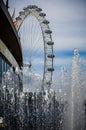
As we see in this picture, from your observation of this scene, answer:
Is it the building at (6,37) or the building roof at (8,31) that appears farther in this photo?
the building at (6,37)

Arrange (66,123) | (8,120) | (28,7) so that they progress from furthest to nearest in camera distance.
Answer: (28,7) < (8,120) < (66,123)

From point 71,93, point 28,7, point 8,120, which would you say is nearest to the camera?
point 71,93

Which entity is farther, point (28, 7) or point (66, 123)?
point (28, 7)

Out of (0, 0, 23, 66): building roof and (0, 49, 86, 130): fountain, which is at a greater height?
(0, 0, 23, 66): building roof

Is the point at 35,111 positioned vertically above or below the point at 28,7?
below

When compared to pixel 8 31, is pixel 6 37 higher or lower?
lower

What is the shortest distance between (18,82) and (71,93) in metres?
14.9

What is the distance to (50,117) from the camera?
69.6 feet

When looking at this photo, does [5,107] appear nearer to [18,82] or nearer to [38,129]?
[38,129]

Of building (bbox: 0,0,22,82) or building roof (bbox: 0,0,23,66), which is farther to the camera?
building (bbox: 0,0,22,82)

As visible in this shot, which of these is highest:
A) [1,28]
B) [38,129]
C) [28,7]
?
[28,7]

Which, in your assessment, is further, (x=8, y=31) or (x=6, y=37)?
(x=6, y=37)

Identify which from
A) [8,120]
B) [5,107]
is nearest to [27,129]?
[8,120]

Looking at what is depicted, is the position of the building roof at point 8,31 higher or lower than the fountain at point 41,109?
higher
